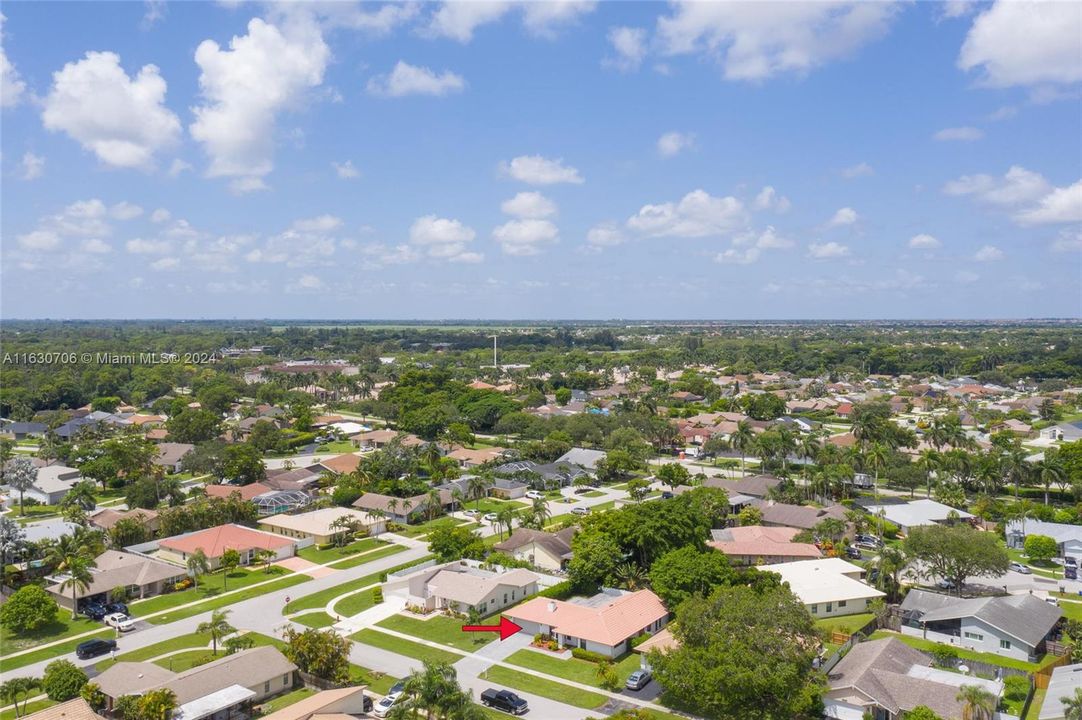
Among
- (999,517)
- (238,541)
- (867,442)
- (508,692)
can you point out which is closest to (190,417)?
(238,541)

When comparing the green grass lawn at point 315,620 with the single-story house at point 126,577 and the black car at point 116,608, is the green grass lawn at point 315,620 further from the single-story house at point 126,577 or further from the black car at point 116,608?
the single-story house at point 126,577

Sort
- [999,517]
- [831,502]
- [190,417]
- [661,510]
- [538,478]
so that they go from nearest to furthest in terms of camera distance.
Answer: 1. [661,510]
2. [999,517]
3. [831,502]
4. [538,478]
5. [190,417]

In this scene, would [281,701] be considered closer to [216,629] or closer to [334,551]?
[216,629]

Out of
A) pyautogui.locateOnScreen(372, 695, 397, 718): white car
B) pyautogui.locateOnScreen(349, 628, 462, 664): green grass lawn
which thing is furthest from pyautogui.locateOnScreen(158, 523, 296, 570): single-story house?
pyautogui.locateOnScreen(372, 695, 397, 718): white car

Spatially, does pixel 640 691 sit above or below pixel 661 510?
below

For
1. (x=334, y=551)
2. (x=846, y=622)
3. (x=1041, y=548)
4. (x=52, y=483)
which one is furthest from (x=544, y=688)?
(x=52, y=483)

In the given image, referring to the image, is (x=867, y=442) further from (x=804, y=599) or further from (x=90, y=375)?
(x=90, y=375)

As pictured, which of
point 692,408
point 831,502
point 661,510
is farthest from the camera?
point 692,408
